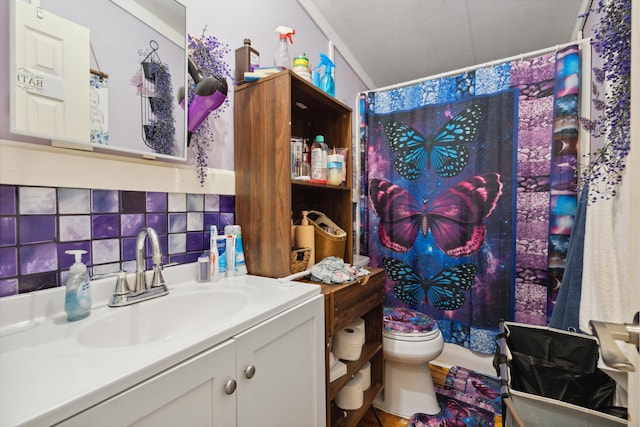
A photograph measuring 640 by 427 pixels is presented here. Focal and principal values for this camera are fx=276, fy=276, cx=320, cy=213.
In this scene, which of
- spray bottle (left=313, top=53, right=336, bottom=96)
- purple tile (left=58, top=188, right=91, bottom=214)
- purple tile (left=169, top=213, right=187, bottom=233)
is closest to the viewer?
purple tile (left=58, top=188, right=91, bottom=214)

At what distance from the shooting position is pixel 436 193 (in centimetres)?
187

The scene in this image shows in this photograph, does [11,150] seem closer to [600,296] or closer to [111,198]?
[111,198]

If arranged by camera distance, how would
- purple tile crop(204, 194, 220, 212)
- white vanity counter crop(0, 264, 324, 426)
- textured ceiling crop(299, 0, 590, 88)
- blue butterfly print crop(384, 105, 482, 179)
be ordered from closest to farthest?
white vanity counter crop(0, 264, 324, 426) < purple tile crop(204, 194, 220, 212) < textured ceiling crop(299, 0, 590, 88) < blue butterfly print crop(384, 105, 482, 179)

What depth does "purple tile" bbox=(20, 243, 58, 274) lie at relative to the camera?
697mm

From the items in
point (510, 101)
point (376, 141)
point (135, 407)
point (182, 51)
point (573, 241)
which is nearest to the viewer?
point (135, 407)

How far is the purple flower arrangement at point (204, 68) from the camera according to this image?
3.47 feet

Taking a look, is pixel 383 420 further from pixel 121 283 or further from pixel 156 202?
pixel 156 202

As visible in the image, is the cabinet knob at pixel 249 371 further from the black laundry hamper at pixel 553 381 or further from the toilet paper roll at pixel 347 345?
the black laundry hamper at pixel 553 381

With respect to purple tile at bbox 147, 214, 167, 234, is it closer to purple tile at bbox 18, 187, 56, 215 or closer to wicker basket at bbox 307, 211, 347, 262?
purple tile at bbox 18, 187, 56, 215

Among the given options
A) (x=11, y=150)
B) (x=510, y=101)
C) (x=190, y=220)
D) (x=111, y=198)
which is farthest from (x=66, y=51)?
(x=510, y=101)

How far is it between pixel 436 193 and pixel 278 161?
4.07ft

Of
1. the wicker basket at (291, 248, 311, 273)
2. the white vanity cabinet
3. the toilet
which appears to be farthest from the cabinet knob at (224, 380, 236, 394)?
the toilet

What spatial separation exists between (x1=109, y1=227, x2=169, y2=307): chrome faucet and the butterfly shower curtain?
1.53 metres

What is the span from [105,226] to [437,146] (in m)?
1.84
